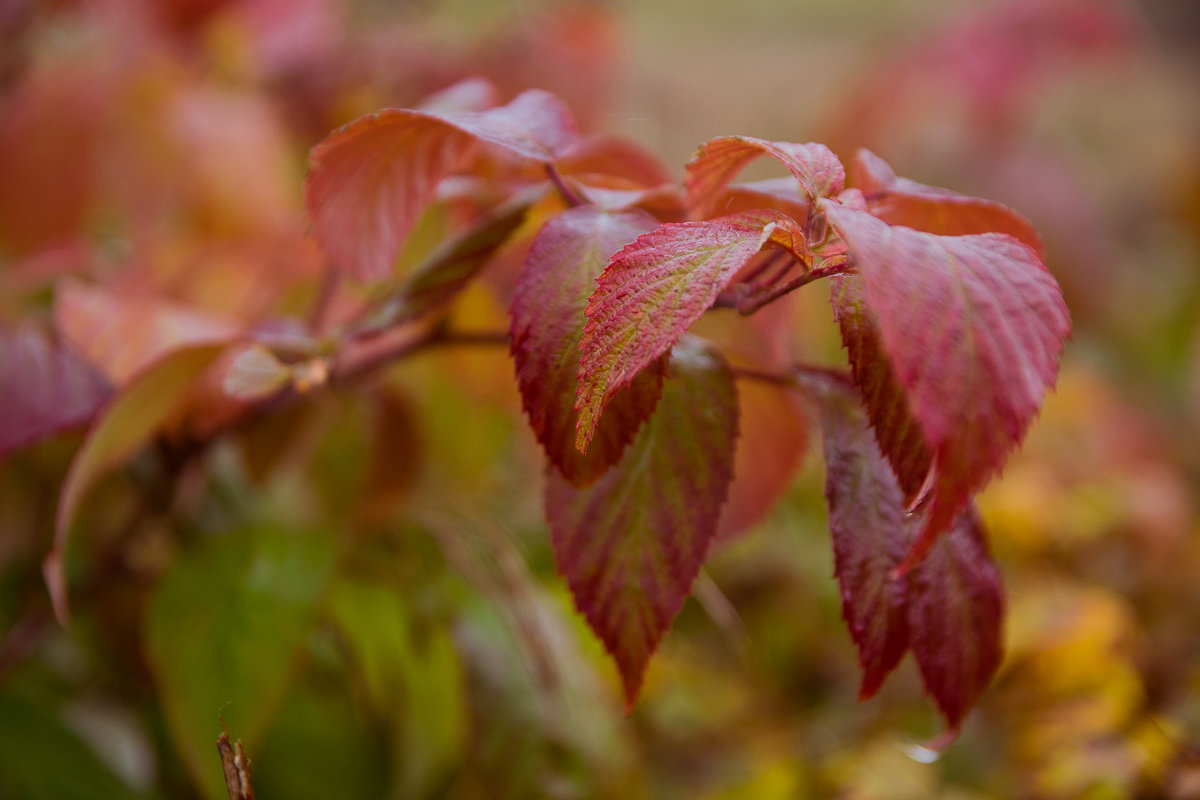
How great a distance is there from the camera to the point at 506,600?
0.46m

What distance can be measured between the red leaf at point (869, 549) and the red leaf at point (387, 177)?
0.48 feet

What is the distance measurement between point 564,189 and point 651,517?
0.11 m

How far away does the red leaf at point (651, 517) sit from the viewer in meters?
0.29

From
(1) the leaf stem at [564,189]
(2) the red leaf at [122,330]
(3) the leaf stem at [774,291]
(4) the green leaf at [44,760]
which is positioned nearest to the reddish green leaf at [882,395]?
(3) the leaf stem at [774,291]

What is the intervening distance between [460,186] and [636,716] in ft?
1.40

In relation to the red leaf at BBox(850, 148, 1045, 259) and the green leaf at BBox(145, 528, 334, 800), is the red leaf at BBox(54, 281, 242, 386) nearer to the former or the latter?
the green leaf at BBox(145, 528, 334, 800)

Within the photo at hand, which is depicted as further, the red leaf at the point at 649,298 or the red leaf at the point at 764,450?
the red leaf at the point at 764,450

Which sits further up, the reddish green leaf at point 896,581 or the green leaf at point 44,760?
the reddish green leaf at point 896,581

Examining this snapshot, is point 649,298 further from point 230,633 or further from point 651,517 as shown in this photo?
point 230,633

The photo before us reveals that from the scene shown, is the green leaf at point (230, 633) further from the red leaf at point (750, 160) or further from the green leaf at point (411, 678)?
the red leaf at point (750, 160)

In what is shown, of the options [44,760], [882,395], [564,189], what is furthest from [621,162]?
[44,760]

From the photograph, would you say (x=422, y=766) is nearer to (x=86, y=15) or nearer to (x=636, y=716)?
(x=636, y=716)

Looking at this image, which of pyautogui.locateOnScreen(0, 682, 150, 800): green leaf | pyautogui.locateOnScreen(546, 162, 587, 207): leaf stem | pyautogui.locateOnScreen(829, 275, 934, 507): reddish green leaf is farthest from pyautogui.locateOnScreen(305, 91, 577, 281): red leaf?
pyautogui.locateOnScreen(0, 682, 150, 800): green leaf

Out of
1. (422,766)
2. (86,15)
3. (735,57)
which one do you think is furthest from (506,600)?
(735,57)
